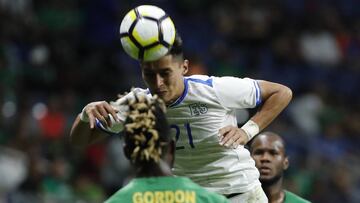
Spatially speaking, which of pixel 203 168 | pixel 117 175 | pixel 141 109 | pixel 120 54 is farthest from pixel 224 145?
pixel 120 54

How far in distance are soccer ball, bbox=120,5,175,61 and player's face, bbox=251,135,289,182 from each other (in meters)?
2.10

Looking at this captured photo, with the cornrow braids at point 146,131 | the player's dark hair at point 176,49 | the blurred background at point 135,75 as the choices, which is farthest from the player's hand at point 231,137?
the blurred background at point 135,75

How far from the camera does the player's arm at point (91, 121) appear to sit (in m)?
6.05

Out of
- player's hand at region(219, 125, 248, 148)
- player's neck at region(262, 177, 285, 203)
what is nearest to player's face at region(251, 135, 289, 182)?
player's neck at region(262, 177, 285, 203)

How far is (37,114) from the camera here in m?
12.7

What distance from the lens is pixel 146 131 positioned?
196 inches

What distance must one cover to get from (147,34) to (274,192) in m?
2.36

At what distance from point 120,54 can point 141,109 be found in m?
9.49

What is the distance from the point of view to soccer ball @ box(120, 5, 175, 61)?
612 cm

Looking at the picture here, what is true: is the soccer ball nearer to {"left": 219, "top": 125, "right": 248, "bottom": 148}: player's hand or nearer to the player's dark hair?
the player's dark hair

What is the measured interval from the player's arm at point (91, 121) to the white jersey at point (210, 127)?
53cm

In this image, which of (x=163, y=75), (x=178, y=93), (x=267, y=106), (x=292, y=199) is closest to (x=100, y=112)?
(x=163, y=75)

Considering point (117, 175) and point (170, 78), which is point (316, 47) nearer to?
point (117, 175)

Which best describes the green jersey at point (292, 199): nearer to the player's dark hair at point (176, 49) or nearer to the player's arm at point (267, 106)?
the player's arm at point (267, 106)
